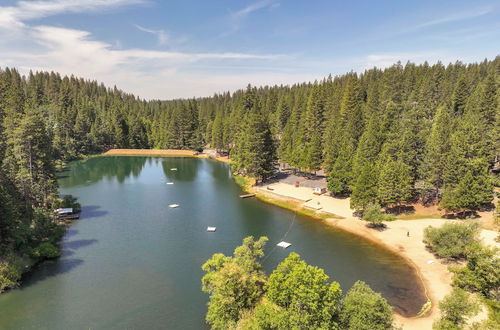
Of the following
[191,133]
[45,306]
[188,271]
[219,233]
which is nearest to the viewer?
[45,306]

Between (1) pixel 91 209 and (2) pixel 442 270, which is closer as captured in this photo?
(2) pixel 442 270

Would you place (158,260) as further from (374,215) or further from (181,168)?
(181,168)

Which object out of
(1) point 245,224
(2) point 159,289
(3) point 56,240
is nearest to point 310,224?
(1) point 245,224

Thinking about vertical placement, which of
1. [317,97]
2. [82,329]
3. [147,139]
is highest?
[317,97]

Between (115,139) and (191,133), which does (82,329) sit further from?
(115,139)

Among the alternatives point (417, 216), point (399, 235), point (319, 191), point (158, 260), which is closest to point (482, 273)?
point (399, 235)

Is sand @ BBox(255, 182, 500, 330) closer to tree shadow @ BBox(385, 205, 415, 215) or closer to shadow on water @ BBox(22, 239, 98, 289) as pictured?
tree shadow @ BBox(385, 205, 415, 215)

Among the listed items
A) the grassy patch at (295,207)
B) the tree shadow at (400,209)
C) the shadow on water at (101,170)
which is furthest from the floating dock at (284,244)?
the shadow on water at (101,170)
